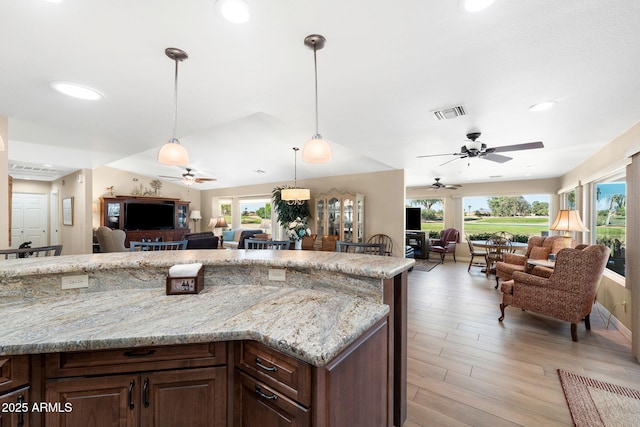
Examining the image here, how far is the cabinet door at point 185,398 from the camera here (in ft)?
3.68

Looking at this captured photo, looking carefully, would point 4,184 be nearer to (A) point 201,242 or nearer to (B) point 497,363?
(A) point 201,242

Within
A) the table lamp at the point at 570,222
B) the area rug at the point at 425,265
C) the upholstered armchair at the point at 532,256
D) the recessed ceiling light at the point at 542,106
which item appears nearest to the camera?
the recessed ceiling light at the point at 542,106

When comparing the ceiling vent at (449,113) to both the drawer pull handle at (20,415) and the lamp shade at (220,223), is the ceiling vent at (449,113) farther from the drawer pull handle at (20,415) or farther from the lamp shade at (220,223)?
the lamp shade at (220,223)

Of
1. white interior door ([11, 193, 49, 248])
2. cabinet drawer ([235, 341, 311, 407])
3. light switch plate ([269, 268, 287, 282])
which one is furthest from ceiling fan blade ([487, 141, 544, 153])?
white interior door ([11, 193, 49, 248])

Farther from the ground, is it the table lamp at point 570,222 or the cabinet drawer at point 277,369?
the table lamp at point 570,222

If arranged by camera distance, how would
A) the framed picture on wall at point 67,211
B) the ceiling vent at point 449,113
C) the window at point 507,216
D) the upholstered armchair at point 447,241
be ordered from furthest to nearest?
the upholstered armchair at point 447,241, the window at point 507,216, the framed picture on wall at point 67,211, the ceiling vent at point 449,113

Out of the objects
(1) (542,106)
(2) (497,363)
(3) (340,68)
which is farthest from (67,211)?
(1) (542,106)

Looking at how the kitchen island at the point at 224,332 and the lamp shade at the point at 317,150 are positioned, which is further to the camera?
the lamp shade at the point at 317,150

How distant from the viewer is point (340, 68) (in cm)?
196

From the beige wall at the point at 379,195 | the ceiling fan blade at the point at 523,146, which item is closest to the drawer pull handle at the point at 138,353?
the ceiling fan blade at the point at 523,146

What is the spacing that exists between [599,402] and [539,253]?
3.33 metres

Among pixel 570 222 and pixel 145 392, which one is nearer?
pixel 145 392

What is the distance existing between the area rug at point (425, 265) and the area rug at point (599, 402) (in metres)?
4.32

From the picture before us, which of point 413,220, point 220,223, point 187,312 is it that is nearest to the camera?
point 187,312
